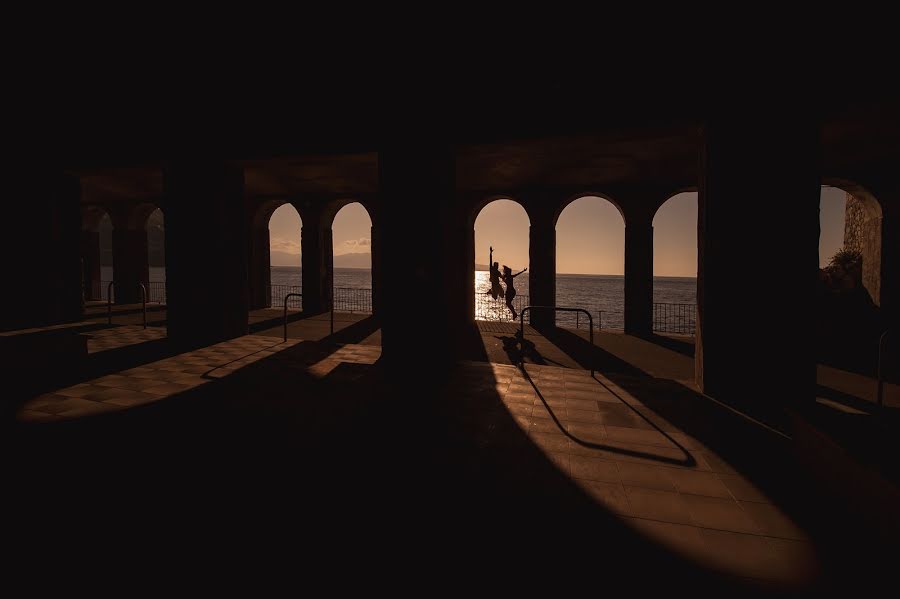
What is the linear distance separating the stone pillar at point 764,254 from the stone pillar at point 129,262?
17.2 meters

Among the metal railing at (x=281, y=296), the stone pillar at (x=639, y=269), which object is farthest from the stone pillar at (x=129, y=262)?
the stone pillar at (x=639, y=269)

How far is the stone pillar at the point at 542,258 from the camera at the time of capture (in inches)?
418

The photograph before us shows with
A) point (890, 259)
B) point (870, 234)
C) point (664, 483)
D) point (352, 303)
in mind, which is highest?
point (870, 234)

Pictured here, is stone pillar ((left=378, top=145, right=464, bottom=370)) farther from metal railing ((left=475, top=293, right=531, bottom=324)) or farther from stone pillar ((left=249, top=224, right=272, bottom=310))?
stone pillar ((left=249, top=224, right=272, bottom=310))

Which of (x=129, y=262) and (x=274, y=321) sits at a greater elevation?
(x=129, y=262)

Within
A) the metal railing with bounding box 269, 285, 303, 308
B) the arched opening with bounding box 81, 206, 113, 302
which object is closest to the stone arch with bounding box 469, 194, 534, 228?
the metal railing with bounding box 269, 285, 303, 308

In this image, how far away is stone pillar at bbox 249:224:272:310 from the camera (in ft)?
44.7

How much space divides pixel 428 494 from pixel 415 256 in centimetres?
399

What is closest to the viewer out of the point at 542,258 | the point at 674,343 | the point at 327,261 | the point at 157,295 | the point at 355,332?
the point at 674,343

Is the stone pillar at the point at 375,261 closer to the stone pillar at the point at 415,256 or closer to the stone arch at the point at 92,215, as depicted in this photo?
the stone pillar at the point at 415,256

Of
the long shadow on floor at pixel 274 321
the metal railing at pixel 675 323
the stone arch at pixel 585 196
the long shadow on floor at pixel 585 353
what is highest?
the stone arch at pixel 585 196

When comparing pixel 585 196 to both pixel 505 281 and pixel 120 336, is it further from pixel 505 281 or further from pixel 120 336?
pixel 120 336

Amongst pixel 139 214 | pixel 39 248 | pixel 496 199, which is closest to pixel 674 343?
pixel 496 199

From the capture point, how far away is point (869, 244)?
8.34 m
